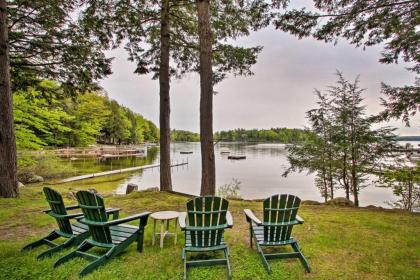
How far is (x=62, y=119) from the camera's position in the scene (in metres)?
25.1

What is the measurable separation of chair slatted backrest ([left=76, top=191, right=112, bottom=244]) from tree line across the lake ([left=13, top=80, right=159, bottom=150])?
5.81 metres

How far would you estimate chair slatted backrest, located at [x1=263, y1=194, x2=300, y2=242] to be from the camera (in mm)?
2814

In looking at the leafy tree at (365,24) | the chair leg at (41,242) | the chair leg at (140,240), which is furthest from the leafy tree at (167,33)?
the chair leg at (140,240)

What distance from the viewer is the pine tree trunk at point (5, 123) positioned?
19.4ft

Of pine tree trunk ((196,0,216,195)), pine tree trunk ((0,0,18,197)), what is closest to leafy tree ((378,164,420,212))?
pine tree trunk ((196,0,216,195))

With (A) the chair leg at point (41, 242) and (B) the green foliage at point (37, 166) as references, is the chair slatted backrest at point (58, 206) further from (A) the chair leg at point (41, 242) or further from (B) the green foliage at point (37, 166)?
(B) the green foliage at point (37, 166)

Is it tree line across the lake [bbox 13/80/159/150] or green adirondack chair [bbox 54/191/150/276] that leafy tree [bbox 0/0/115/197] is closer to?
tree line across the lake [bbox 13/80/159/150]

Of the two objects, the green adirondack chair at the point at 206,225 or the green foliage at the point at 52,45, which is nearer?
the green adirondack chair at the point at 206,225

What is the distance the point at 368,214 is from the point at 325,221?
131 cm

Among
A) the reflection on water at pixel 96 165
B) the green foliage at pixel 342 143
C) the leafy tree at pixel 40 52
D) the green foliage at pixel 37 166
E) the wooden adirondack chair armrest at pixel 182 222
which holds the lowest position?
the reflection on water at pixel 96 165

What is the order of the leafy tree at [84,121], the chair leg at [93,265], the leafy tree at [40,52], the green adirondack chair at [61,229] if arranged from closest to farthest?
the chair leg at [93,265]
the green adirondack chair at [61,229]
the leafy tree at [40,52]
the leafy tree at [84,121]

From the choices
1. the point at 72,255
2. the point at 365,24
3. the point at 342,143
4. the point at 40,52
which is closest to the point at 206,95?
the point at 72,255

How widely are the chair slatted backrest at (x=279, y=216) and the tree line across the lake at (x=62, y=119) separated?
22.7 ft

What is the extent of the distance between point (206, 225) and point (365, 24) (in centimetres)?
557
